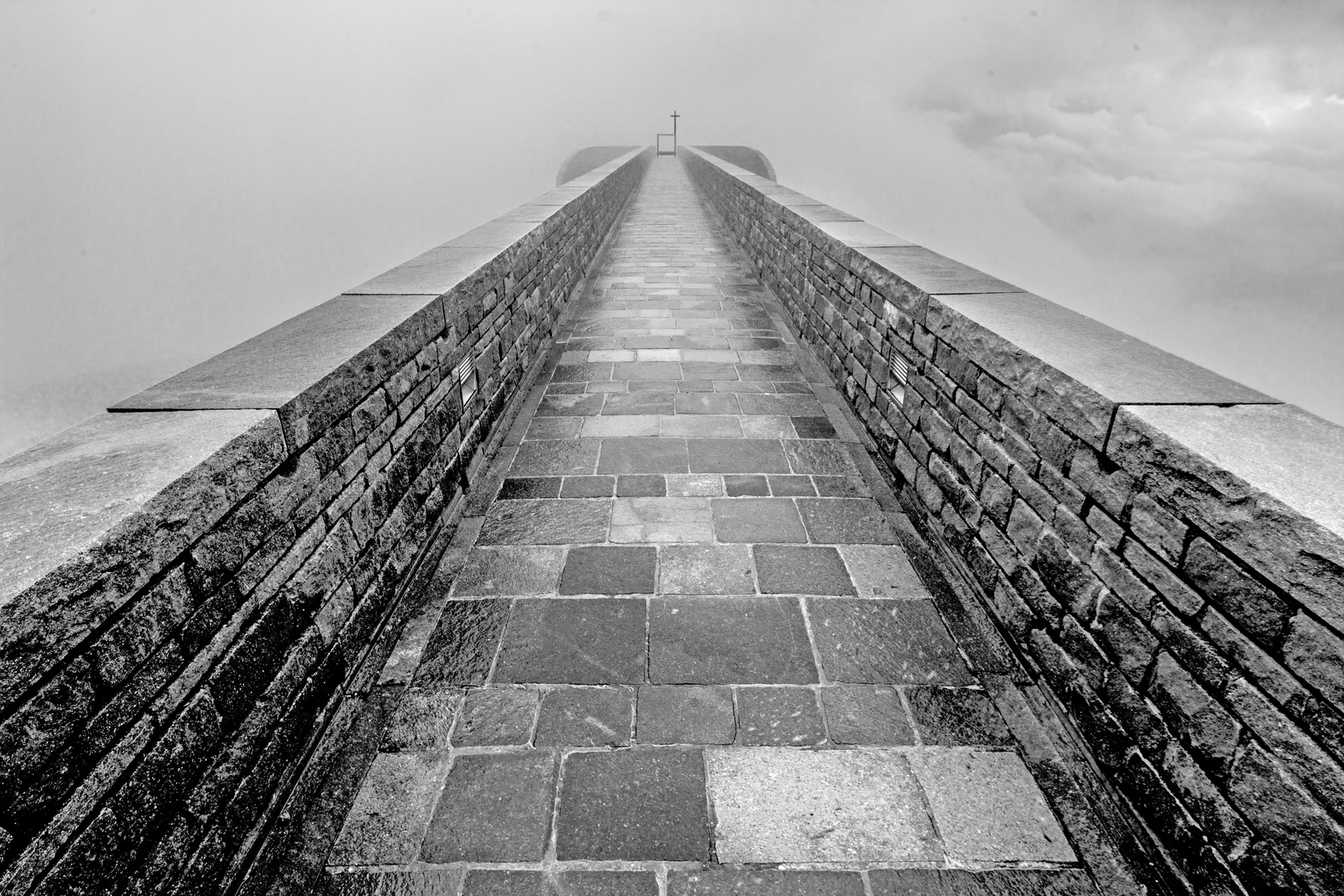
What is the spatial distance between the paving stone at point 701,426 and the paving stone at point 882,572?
1.33 meters

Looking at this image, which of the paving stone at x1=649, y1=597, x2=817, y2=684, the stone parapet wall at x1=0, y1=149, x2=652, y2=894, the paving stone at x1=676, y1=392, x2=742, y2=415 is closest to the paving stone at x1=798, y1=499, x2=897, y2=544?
the paving stone at x1=649, y1=597, x2=817, y2=684

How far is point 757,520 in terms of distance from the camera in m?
3.25

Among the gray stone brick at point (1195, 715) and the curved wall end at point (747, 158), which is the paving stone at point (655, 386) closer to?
the gray stone brick at point (1195, 715)

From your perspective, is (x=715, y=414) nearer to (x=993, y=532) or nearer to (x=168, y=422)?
(x=993, y=532)

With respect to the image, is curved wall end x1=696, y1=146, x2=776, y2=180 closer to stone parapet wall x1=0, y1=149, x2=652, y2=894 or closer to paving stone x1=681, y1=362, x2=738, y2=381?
paving stone x1=681, y1=362, x2=738, y2=381

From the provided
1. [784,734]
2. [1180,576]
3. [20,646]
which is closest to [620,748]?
[784,734]

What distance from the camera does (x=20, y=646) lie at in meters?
1.12

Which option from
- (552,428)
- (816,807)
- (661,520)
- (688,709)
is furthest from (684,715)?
(552,428)

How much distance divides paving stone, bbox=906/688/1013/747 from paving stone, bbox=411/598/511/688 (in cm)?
154

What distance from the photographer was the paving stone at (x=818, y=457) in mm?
3740

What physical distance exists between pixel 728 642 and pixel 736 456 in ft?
5.16

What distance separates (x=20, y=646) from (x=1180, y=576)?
8.14ft

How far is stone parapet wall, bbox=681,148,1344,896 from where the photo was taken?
4.44 feet

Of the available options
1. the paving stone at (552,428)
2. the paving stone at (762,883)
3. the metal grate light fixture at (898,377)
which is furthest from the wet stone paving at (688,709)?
the metal grate light fixture at (898,377)
